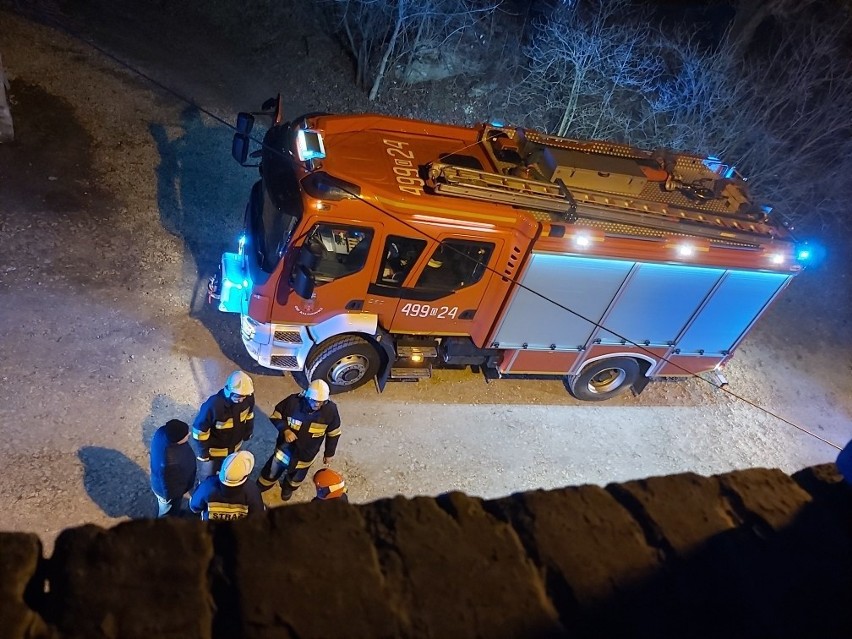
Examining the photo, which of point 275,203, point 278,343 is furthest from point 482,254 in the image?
point 278,343

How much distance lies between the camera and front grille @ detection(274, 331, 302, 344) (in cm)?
638

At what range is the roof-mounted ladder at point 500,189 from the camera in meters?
5.86

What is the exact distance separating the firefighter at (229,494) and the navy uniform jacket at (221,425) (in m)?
0.80

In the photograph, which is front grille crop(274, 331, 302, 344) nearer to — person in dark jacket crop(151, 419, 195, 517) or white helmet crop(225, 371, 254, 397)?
white helmet crop(225, 371, 254, 397)

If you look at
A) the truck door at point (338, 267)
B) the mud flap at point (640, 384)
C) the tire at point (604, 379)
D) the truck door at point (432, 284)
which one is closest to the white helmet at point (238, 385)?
the truck door at point (338, 267)

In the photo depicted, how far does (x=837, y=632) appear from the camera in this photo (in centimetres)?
147

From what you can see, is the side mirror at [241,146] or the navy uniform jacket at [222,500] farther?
the side mirror at [241,146]

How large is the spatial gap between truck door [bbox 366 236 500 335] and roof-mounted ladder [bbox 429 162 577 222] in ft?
1.52

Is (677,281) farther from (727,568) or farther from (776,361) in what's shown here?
(727,568)

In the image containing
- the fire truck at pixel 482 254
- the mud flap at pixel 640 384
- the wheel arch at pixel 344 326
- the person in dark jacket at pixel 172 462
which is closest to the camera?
the person in dark jacket at pixel 172 462

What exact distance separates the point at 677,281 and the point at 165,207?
7.24 m

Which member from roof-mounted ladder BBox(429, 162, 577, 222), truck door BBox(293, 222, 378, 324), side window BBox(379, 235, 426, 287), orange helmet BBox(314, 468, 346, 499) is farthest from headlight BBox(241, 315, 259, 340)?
roof-mounted ladder BBox(429, 162, 577, 222)

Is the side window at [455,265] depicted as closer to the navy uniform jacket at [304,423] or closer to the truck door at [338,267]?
the truck door at [338,267]

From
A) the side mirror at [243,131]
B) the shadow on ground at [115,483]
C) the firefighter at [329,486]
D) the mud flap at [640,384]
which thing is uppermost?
the side mirror at [243,131]
